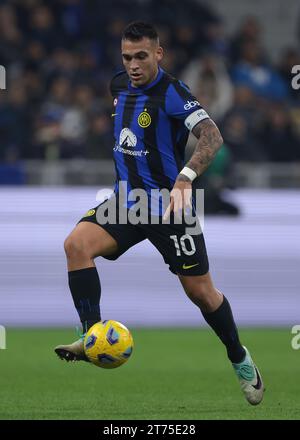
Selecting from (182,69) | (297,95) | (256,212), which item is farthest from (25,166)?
(297,95)

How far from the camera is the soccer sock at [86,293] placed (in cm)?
687

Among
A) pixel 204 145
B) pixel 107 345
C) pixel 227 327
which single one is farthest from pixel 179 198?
pixel 227 327

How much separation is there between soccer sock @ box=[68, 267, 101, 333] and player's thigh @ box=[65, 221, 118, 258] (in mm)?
115

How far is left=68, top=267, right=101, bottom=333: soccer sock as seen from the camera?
6.87m

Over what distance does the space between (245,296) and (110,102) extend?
352cm

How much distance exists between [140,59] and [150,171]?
661mm

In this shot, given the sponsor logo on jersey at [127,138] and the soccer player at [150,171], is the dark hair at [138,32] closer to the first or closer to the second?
the soccer player at [150,171]

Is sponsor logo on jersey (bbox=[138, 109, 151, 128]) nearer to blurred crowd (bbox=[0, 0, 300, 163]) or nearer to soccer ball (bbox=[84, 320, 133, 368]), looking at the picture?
→ soccer ball (bbox=[84, 320, 133, 368])

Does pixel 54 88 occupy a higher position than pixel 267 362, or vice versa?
pixel 54 88

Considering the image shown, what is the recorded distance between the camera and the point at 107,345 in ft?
21.7

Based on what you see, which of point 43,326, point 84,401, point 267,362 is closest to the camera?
point 84,401

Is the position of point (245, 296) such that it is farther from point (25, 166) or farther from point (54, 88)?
point (54, 88)

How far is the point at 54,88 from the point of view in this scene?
14.0 m

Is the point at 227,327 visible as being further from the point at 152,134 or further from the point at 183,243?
the point at 152,134
